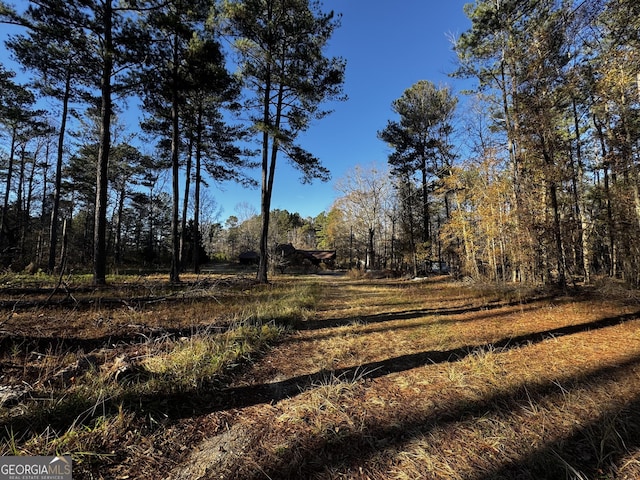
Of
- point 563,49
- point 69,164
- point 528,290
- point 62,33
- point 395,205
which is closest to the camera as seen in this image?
point 563,49

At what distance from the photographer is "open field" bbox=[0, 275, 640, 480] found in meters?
1.75

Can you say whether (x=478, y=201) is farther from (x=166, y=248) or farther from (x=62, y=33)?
(x=166, y=248)

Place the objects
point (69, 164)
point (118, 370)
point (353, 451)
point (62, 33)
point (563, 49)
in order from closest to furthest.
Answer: point (353, 451) → point (118, 370) → point (563, 49) → point (62, 33) → point (69, 164)

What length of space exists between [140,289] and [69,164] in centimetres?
1774

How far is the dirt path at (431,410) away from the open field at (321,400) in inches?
0.5

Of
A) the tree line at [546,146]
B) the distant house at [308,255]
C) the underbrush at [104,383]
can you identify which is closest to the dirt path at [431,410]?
the underbrush at [104,383]

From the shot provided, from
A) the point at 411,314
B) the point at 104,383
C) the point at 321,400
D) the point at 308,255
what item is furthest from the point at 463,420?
the point at 308,255

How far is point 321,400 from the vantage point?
2.49 m

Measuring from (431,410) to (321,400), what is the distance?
0.96 metres

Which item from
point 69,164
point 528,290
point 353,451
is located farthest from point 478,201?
point 69,164

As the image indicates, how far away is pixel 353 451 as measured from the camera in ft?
6.17

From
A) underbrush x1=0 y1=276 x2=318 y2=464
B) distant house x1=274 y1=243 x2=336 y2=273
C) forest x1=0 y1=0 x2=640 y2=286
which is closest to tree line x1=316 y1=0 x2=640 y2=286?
forest x1=0 y1=0 x2=640 y2=286

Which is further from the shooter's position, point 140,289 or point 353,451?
point 140,289

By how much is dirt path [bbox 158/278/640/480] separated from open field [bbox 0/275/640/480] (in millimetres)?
13
